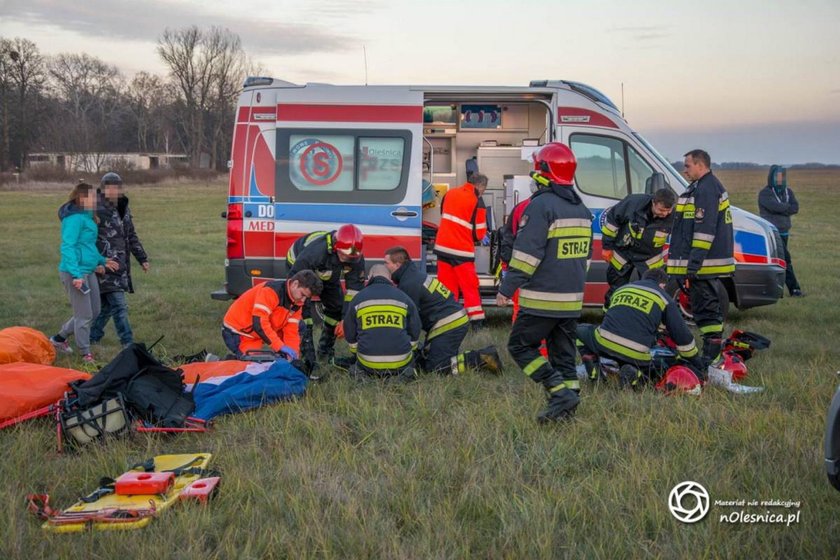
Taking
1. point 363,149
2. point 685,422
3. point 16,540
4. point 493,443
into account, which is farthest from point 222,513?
point 363,149

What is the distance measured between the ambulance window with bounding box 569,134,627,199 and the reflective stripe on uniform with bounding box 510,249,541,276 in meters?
4.23

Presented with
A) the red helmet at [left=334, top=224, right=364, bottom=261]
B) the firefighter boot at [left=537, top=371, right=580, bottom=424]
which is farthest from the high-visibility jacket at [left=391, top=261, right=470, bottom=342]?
the firefighter boot at [left=537, top=371, right=580, bottom=424]

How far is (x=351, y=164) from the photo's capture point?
30.1ft

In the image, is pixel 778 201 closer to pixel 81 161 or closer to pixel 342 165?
pixel 342 165

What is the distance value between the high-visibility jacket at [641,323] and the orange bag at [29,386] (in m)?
3.96

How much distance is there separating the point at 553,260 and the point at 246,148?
4.87m

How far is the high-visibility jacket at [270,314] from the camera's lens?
7000 mm

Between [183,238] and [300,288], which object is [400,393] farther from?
[183,238]

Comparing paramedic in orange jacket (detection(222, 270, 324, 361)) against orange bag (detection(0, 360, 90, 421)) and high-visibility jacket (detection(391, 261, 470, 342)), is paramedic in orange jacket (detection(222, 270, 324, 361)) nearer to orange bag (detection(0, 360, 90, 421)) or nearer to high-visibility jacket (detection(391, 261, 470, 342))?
high-visibility jacket (detection(391, 261, 470, 342))

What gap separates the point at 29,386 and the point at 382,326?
8.41 feet

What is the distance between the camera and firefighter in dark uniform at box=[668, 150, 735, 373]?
23.6 feet

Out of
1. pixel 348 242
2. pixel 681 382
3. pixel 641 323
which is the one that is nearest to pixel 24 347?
pixel 348 242

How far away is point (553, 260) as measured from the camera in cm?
536

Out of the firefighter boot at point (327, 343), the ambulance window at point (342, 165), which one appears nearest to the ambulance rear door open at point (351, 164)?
the ambulance window at point (342, 165)
